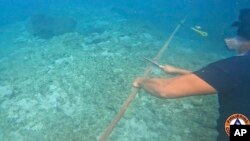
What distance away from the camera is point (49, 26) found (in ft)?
46.9

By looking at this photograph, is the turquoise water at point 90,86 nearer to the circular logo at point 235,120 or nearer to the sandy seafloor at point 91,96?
the sandy seafloor at point 91,96

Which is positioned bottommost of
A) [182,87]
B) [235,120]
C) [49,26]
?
[49,26]

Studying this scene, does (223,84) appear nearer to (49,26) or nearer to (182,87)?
(182,87)

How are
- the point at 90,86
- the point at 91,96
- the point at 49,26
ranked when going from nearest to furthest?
the point at 91,96 → the point at 90,86 → the point at 49,26

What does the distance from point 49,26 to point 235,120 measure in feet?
44.2

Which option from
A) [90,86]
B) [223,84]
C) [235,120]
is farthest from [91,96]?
[223,84]

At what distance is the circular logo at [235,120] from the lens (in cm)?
224

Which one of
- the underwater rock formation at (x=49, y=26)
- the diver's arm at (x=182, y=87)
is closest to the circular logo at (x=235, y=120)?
the diver's arm at (x=182, y=87)

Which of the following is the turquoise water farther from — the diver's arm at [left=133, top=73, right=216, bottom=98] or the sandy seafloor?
the diver's arm at [left=133, top=73, right=216, bottom=98]

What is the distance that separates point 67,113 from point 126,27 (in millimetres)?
7508

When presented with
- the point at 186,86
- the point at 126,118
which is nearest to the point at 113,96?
the point at 126,118

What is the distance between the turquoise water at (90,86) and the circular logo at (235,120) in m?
2.63

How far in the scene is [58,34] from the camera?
41.1 ft

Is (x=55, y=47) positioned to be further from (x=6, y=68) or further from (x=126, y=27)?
(x=126, y=27)
